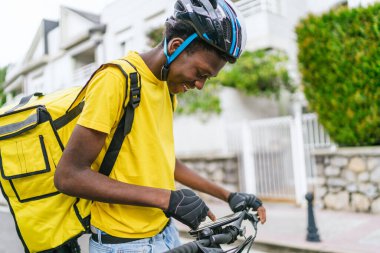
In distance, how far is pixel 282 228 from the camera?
6254 millimetres

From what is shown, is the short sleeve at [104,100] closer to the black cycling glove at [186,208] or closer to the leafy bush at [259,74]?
the black cycling glove at [186,208]

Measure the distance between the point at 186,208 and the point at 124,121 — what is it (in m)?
0.38

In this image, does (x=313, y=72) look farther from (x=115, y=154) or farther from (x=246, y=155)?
(x=115, y=154)

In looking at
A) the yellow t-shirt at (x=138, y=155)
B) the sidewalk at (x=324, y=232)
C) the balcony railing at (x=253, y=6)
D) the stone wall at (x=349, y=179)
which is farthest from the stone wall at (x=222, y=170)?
the yellow t-shirt at (x=138, y=155)

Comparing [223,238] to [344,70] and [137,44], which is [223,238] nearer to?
[344,70]

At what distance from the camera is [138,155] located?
150cm

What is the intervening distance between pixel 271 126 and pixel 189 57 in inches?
272

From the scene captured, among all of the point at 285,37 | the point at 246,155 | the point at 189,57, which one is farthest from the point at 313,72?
the point at 189,57

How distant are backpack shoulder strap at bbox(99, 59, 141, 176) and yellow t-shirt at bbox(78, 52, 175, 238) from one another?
17 mm

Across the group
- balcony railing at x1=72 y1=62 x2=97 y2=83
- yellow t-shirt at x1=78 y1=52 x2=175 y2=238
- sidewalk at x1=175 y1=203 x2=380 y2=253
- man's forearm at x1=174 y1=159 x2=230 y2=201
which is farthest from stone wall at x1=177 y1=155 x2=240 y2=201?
balcony railing at x1=72 y1=62 x2=97 y2=83

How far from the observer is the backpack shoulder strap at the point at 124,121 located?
1431 millimetres

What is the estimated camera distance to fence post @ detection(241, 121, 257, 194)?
854 cm

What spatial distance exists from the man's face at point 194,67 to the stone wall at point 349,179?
605 cm

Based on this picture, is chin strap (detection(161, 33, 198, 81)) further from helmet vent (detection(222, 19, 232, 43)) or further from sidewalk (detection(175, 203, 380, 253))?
sidewalk (detection(175, 203, 380, 253))
